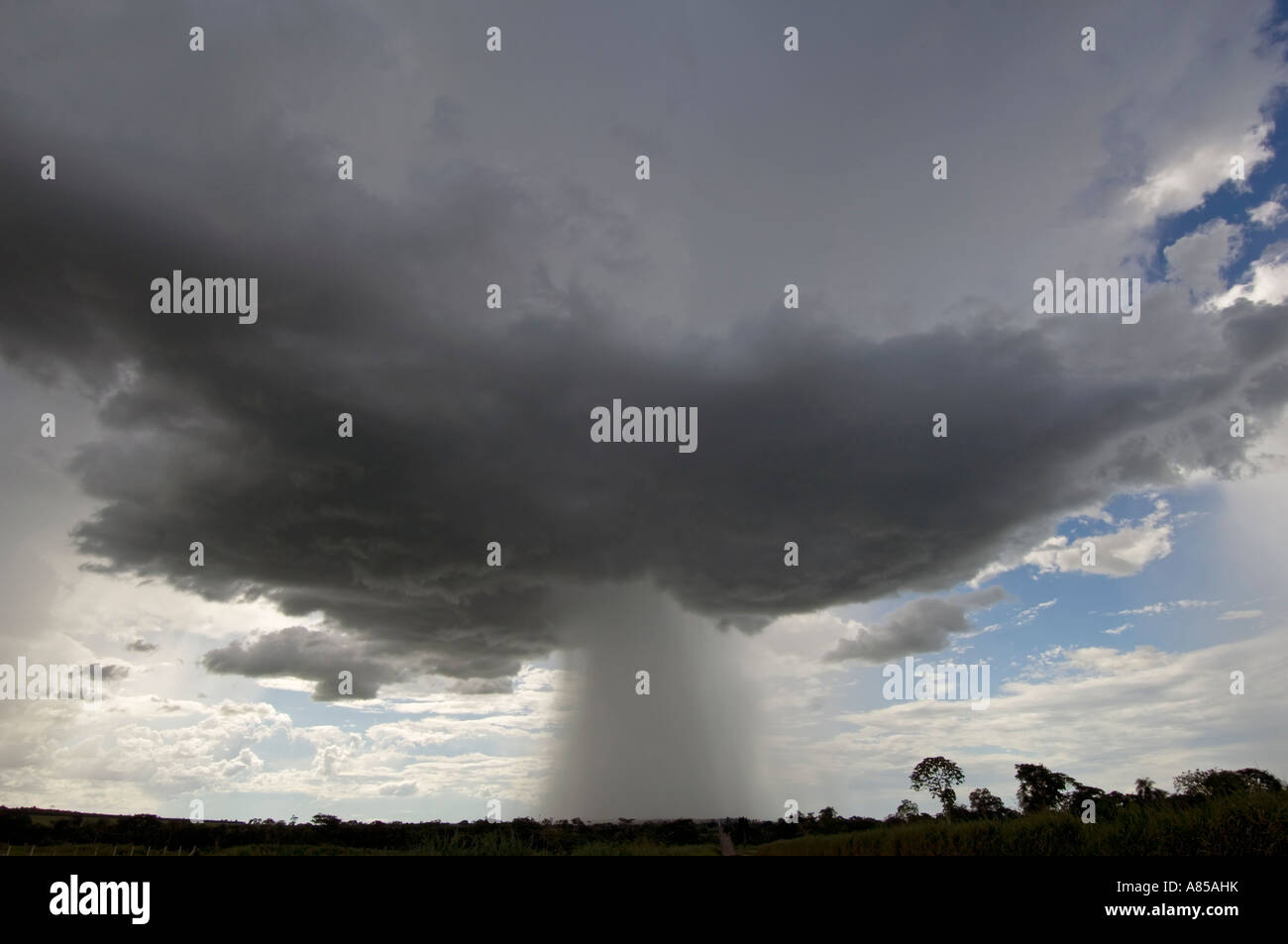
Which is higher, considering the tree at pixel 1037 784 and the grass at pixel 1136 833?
the grass at pixel 1136 833

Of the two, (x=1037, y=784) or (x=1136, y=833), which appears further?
(x=1037, y=784)

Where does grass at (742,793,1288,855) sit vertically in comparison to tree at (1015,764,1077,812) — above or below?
above

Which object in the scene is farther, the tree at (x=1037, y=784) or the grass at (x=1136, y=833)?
the tree at (x=1037, y=784)

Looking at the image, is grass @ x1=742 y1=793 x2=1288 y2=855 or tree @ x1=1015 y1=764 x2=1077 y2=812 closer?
grass @ x1=742 y1=793 x2=1288 y2=855
